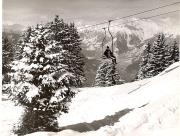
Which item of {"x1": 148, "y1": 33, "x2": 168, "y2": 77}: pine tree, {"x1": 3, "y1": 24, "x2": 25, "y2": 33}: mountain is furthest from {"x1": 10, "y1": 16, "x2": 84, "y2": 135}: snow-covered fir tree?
{"x1": 148, "y1": 33, "x2": 168, "y2": 77}: pine tree

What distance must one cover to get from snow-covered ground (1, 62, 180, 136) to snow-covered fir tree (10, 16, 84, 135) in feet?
2.59

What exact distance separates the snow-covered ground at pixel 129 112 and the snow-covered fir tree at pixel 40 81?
2.59 feet

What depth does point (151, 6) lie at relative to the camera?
11.5m

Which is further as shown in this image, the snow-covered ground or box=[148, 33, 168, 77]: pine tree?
box=[148, 33, 168, 77]: pine tree

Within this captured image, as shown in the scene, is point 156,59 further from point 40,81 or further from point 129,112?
point 40,81

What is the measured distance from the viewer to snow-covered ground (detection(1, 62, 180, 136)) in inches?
403

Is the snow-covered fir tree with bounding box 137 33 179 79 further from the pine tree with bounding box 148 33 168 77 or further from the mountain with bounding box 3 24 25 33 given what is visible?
the mountain with bounding box 3 24 25 33

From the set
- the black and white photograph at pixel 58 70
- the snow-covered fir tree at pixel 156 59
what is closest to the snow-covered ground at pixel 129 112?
the black and white photograph at pixel 58 70

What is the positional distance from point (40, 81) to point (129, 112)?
9.94ft

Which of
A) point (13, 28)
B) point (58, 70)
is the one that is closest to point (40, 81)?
point (58, 70)

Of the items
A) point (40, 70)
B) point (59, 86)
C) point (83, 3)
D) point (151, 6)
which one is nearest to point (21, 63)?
point (40, 70)

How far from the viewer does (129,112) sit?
1246 cm

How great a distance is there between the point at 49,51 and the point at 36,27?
2.79 ft

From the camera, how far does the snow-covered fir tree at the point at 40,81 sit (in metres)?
11.4
